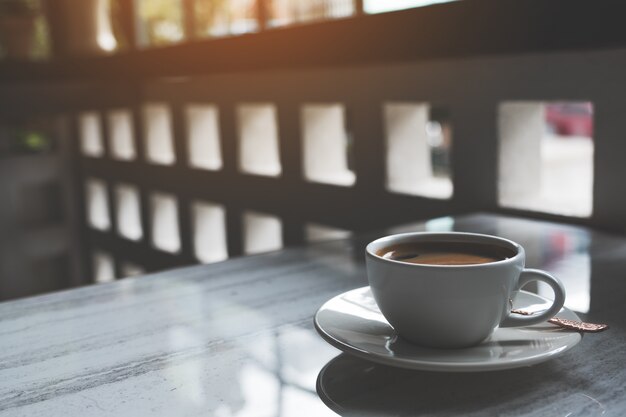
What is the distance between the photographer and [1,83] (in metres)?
2.58

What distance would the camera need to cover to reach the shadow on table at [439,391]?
1.30 feet

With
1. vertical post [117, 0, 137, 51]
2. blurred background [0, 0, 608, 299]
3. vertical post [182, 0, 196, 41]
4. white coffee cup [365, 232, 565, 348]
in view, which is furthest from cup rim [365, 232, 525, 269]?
vertical post [117, 0, 137, 51]

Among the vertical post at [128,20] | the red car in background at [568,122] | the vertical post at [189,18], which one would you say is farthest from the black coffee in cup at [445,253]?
the red car in background at [568,122]

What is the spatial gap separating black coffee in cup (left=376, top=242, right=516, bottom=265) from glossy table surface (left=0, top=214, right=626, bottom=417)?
0.07m

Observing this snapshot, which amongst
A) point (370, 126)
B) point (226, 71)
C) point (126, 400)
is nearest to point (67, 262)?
point (226, 71)

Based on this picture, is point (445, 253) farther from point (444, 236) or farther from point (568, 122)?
point (568, 122)

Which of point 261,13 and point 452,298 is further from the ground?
point 261,13

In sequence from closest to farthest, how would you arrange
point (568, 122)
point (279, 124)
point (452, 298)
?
point (452, 298) → point (279, 124) → point (568, 122)

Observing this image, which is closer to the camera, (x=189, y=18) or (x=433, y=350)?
(x=433, y=350)

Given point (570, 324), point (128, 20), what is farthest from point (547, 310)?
point (128, 20)

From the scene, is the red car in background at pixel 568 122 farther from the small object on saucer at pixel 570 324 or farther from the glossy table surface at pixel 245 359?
the small object on saucer at pixel 570 324

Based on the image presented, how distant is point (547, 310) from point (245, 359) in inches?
7.9

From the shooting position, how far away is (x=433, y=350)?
0.43 metres

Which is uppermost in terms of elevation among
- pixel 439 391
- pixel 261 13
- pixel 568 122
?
pixel 261 13
